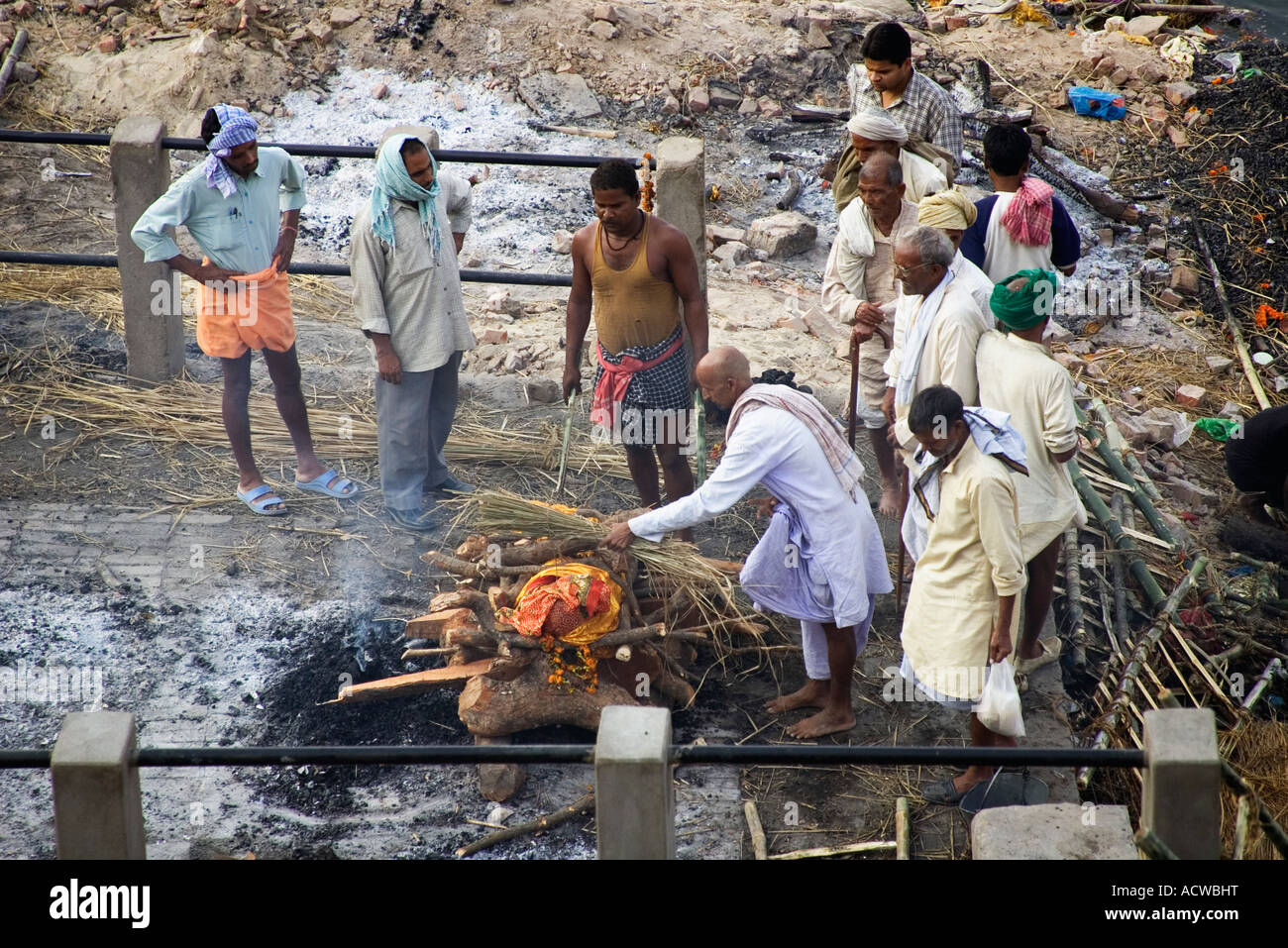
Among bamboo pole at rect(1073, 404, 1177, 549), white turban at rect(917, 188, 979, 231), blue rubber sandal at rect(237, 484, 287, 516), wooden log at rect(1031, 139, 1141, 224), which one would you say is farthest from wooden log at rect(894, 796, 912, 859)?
wooden log at rect(1031, 139, 1141, 224)

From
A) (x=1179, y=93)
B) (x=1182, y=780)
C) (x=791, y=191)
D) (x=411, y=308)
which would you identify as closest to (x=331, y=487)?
(x=411, y=308)

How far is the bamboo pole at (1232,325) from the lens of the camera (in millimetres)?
8570

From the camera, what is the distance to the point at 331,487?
6.43 metres

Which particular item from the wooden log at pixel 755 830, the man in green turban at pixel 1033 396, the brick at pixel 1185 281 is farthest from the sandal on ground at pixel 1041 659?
the brick at pixel 1185 281

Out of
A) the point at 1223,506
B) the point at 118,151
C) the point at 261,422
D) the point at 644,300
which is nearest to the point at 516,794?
the point at 644,300

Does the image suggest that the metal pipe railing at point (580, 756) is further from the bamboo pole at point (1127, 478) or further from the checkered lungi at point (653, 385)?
the bamboo pole at point (1127, 478)

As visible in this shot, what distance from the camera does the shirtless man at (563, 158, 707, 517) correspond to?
5.41m

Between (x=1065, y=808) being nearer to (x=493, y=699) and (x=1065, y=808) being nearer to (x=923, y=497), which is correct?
(x=923, y=497)

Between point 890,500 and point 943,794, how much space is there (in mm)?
1919

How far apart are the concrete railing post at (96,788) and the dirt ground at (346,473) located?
93 cm

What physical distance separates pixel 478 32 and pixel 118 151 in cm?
598

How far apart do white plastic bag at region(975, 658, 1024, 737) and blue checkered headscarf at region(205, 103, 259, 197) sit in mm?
4032

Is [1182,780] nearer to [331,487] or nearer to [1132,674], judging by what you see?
[1132,674]

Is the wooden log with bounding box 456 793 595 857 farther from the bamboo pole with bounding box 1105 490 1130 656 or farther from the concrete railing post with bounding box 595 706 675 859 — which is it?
the bamboo pole with bounding box 1105 490 1130 656
